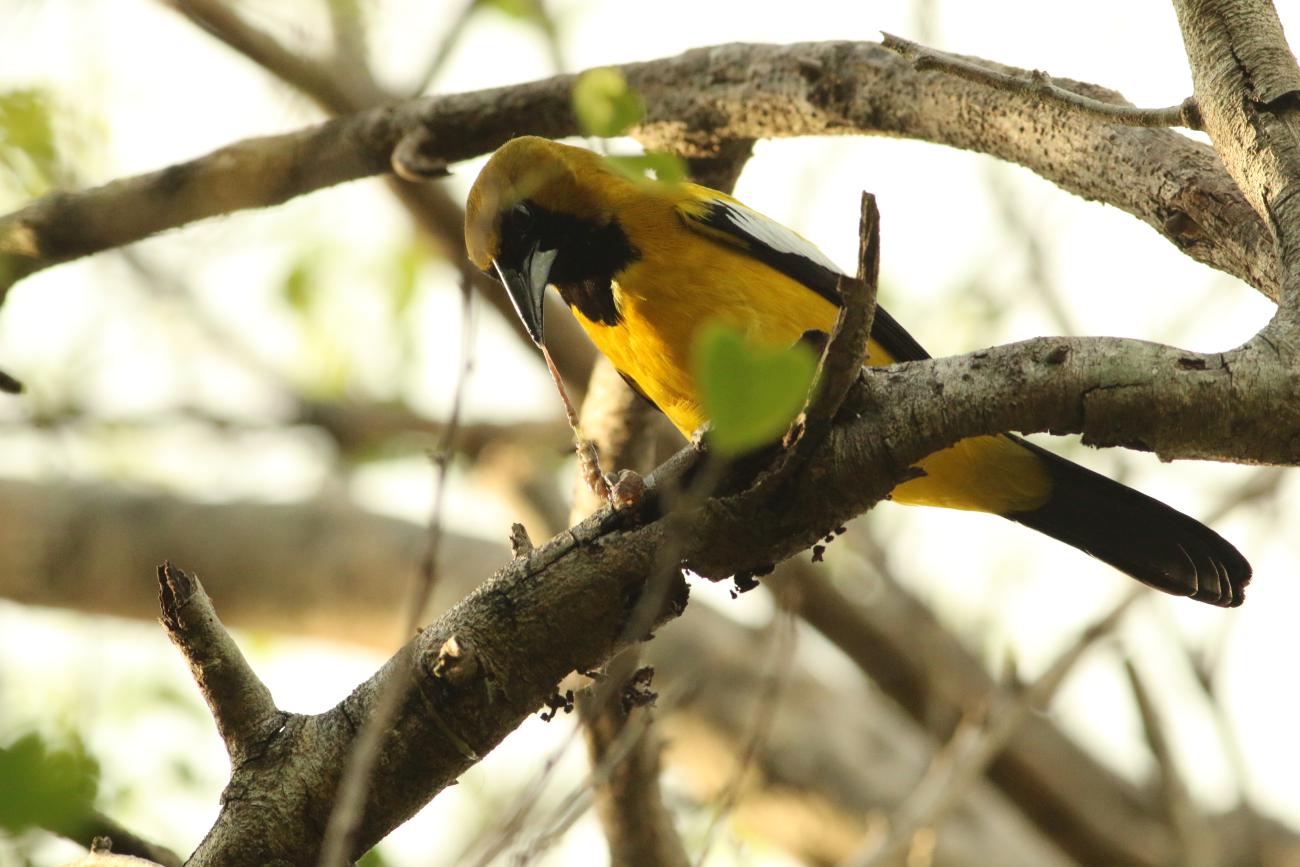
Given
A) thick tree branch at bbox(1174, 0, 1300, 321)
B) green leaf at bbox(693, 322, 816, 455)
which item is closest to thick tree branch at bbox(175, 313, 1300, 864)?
thick tree branch at bbox(1174, 0, 1300, 321)

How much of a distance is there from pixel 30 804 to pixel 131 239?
2.59 meters

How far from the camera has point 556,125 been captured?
3.71 m

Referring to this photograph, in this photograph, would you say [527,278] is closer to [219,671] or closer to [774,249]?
[774,249]

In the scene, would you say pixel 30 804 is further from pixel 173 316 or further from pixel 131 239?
pixel 173 316

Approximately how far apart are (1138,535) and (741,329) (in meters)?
1.28

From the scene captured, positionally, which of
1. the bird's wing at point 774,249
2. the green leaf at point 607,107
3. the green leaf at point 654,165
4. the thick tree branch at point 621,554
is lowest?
the thick tree branch at point 621,554

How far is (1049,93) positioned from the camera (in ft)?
8.46

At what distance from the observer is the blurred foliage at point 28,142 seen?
4.13m

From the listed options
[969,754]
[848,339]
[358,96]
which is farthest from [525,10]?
[848,339]

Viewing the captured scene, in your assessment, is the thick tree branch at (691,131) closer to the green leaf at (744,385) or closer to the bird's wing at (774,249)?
the bird's wing at (774,249)

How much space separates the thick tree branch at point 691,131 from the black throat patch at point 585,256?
321 mm

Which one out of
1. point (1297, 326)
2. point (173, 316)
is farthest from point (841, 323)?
point (173, 316)

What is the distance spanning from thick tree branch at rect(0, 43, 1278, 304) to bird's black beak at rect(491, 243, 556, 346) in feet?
1.21

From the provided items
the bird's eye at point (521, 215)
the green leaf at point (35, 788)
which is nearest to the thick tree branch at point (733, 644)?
Answer: the bird's eye at point (521, 215)
